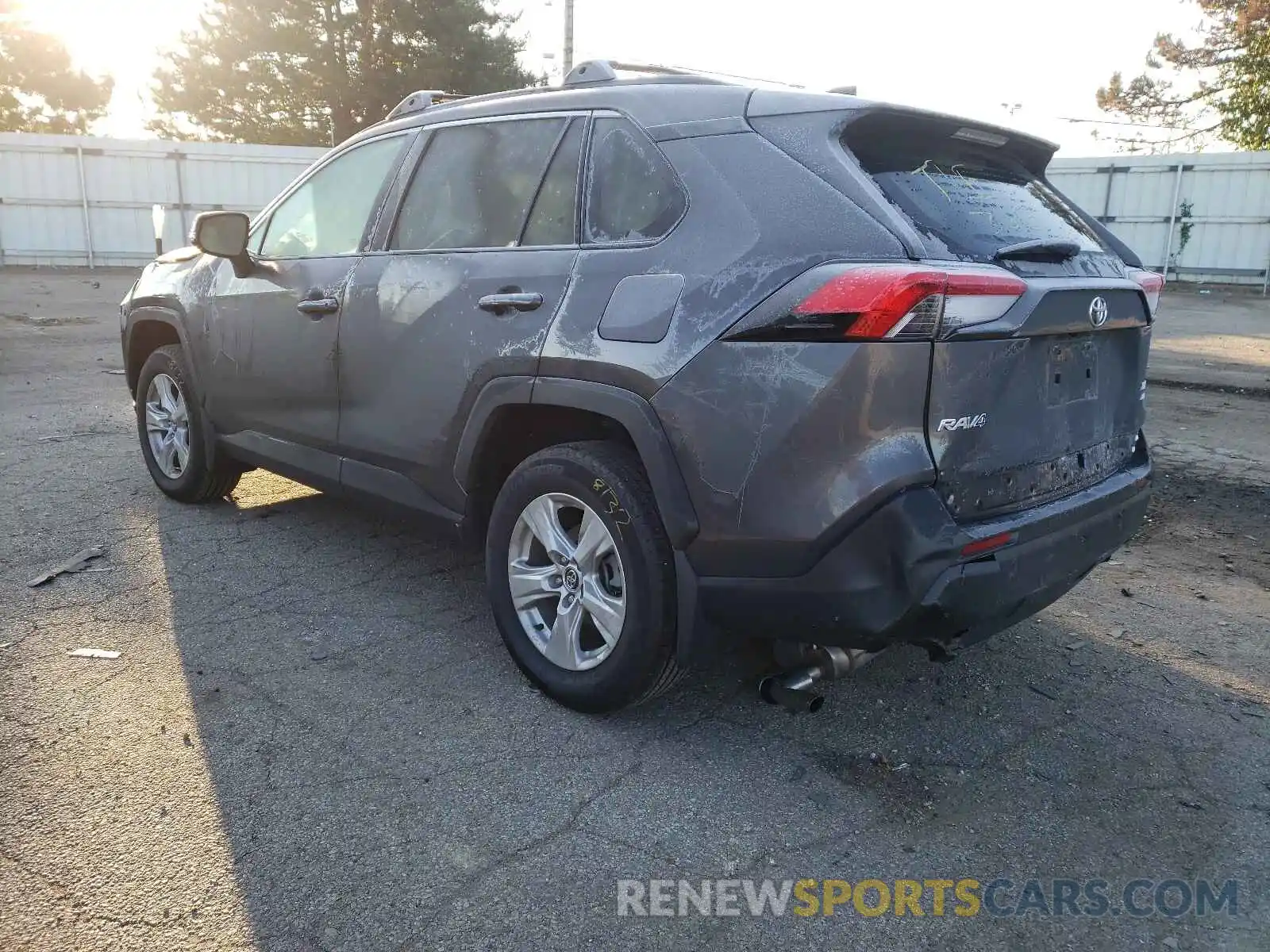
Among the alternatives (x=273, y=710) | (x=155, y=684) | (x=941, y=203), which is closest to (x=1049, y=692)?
(x=941, y=203)

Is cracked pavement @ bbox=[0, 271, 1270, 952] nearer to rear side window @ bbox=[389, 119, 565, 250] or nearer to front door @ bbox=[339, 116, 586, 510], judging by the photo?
front door @ bbox=[339, 116, 586, 510]

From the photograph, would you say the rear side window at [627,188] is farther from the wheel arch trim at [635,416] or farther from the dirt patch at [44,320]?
the dirt patch at [44,320]

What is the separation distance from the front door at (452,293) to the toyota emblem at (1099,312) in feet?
4.90

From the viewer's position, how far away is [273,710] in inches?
122

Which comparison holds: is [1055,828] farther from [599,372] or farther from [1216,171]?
[1216,171]

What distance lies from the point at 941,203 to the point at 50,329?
13034 millimetres

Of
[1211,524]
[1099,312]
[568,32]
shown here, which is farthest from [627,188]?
[568,32]

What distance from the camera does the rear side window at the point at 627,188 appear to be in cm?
284

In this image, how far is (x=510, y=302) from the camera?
3.12m

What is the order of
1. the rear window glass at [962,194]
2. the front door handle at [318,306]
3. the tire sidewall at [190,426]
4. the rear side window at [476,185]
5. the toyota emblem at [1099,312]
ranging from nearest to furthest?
the rear window glass at [962,194]
the toyota emblem at [1099,312]
the rear side window at [476,185]
the front door handle at [318,306]
the tire sidewall at [190,426]

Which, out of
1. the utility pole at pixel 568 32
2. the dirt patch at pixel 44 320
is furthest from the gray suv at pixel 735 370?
the utility pole at pixel 568 32

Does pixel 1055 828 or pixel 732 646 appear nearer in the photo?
pixel 1055 828

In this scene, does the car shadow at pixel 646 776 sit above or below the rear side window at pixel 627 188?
below

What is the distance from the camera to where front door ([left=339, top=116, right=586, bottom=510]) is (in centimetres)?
313
